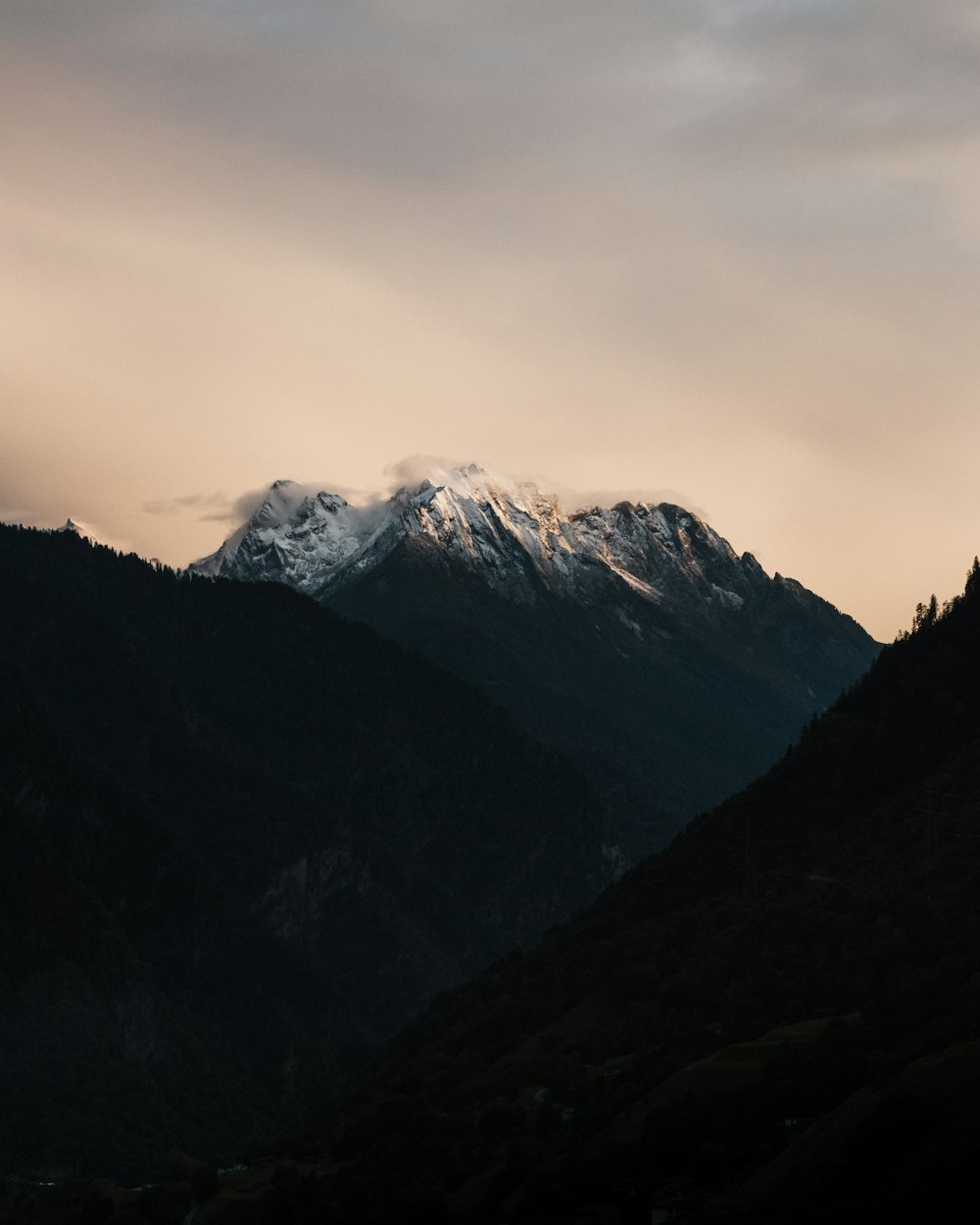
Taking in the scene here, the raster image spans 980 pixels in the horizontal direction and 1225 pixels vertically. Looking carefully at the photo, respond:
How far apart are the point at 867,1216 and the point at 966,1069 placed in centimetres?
2402

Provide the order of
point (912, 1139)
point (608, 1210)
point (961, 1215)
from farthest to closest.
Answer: point (608, 1210) < point (912, 1139) < point (961, 1215)

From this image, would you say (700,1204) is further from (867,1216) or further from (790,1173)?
(867,1216)

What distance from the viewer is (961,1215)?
513 feet

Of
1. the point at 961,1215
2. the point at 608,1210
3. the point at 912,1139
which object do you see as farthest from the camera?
the point at 608,1210

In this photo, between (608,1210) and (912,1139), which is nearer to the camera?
(912,1139)

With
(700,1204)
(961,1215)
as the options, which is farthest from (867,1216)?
(700,1204)

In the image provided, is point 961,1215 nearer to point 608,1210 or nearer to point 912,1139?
point 912,1139

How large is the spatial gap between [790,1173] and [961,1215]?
82.0 feet

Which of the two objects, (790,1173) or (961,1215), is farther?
(790,1173)

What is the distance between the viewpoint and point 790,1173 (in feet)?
589

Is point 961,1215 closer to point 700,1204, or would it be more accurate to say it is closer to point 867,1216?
point 867,1216

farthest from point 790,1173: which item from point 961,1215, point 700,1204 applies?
point 961,1215

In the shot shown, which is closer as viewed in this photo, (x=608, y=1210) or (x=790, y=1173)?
(x=790, y=1173)

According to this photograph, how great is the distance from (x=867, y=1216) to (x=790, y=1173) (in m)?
15.5
